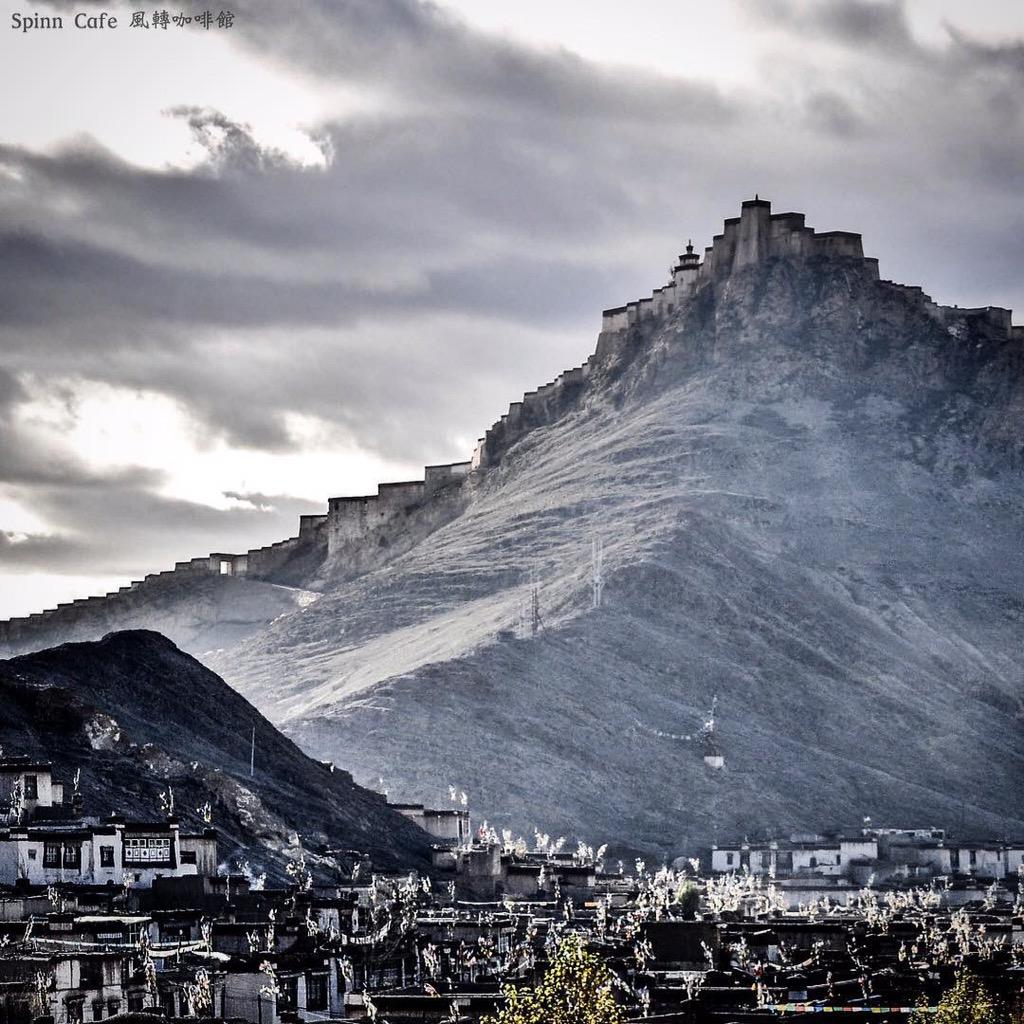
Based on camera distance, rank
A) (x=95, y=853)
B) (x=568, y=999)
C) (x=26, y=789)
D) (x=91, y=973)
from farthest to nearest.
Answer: (x=26, y=789), (x=95, y=853), (x=91, y=973), (x=568, y=999)

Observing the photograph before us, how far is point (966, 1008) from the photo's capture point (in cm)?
6150

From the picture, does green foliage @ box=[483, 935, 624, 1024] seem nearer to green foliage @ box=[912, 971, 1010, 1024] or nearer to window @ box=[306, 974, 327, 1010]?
green foliage @ box=[912, 971, 1010, 1024]

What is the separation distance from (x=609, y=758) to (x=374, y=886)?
85.0 m

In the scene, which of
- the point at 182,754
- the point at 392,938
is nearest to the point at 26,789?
the point at 392,938

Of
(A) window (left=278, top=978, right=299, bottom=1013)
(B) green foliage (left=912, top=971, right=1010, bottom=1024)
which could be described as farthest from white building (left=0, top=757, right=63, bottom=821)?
(B) green foliage (left=912, top=971, right=1010, bottom=1024)

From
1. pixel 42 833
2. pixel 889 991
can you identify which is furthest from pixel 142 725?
pixel 889 991

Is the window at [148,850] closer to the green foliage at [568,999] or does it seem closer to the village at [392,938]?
the village at [392,938]

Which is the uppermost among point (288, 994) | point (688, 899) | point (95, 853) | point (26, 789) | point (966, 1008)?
point (26, 789)

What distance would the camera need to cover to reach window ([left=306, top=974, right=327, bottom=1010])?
66188 millimetres

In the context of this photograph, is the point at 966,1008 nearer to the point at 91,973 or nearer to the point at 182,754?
the point at 91,973

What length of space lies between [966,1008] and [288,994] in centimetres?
1277

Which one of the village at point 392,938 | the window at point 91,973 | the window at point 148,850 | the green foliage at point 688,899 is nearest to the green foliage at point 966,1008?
the village at point 392,938

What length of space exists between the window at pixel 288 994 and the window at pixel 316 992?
520 millimetres

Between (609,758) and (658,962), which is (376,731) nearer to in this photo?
(609,758)
